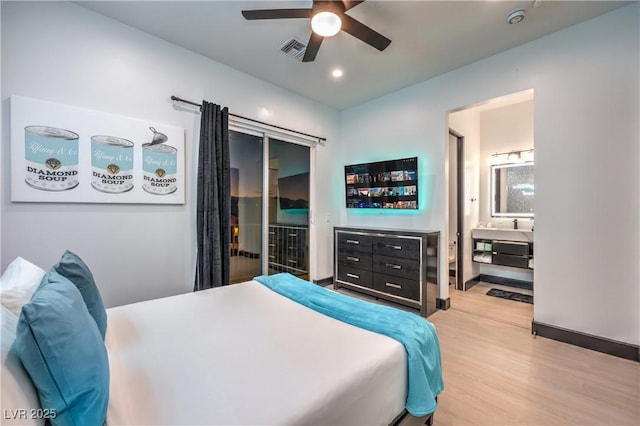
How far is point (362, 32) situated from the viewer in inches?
83.3

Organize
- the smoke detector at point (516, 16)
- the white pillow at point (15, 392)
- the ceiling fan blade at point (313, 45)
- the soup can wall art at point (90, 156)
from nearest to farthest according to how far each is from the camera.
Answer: the white pillow at point (15, 392) < the soup can wall art at point (90, 156) < the ceiling fan blade at point (313, 45) < the smoke detector at point (516, 16)

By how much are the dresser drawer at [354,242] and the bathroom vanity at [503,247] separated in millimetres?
1972

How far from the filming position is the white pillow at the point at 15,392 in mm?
672

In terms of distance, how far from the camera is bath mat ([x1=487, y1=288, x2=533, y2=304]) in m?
3.67

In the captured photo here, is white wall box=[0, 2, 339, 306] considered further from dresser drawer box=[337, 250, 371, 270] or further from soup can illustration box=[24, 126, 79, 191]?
dresser drawer box=[337, 250, 371, 270]

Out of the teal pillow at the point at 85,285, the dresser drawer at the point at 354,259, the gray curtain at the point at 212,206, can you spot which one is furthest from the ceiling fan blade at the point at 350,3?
the dresser drawer at the point at 354,259

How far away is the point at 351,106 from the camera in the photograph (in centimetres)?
451

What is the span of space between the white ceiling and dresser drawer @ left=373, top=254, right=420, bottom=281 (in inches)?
94.5

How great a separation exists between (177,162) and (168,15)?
1.33 meters

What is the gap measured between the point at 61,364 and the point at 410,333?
1427 millimetres

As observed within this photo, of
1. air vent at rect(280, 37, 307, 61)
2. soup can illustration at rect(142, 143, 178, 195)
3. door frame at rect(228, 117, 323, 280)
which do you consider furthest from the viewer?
door frame at rect(228, 117, 323, 280)

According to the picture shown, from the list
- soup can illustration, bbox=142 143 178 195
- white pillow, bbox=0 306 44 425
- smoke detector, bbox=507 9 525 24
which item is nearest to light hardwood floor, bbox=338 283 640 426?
white pillow, bbox=0 306 44 425

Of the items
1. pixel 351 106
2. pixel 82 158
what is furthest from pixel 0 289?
pixel 351 106

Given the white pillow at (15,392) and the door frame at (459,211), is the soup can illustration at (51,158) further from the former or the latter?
the door frame at (459,211)
